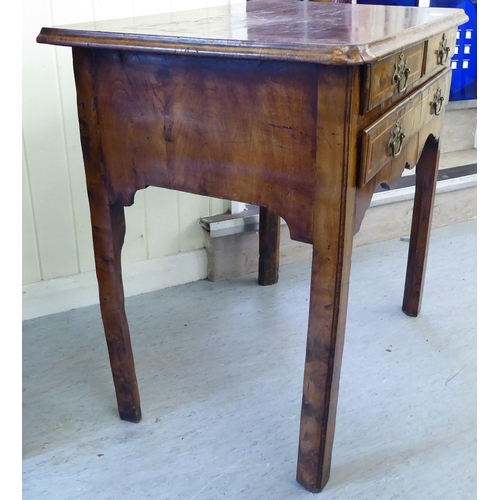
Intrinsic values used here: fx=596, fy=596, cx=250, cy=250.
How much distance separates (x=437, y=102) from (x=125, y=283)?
3.16 ft

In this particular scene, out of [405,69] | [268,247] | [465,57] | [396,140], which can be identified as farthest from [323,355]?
[465,57]

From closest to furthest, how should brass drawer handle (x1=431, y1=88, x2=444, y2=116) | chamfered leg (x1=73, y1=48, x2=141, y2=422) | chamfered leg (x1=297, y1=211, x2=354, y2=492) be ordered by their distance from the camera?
chamfered leg (x1=297, y1=211, x2=354, y2=492)
chamfered leg (x1=73, y1=48, x2=141, y2=422)
brass drawer handle (x1=431, y1=88, x2=444, y2=116)

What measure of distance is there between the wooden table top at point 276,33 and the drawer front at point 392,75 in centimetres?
3

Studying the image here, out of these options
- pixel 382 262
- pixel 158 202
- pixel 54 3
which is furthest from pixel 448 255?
pixel 54 3

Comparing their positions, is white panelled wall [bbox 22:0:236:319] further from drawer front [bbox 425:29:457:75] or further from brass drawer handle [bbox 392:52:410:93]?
brass drawer handle [bbox 392:52:410:93]

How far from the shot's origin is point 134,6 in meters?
1.49

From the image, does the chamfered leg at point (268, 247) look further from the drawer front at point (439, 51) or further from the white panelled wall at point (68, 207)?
the drawer front at point (439, 51)

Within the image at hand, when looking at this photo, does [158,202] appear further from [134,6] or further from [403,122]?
[403,122]

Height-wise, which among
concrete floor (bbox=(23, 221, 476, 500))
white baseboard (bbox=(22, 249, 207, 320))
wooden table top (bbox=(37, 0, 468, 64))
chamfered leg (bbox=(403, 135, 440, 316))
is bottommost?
concrete floor (bbox=(23, 221, 476, 500))

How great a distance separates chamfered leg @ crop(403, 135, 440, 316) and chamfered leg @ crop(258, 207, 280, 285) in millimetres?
377

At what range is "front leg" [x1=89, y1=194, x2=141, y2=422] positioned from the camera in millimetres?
1083

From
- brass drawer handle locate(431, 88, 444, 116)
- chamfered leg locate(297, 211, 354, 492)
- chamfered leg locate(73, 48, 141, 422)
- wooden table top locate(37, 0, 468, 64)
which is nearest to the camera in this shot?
wooden table top locate(37, 0, 468, 64)

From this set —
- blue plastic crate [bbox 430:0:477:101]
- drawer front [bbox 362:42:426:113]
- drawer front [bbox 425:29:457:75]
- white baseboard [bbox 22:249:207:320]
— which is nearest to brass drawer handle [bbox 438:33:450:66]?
drawer front [bbox 425:29:457:75]
